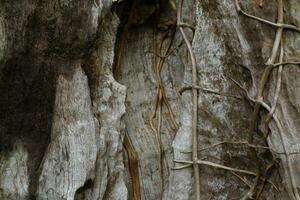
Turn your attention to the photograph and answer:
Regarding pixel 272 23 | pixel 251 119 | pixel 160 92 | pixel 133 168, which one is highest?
pixel 272 23

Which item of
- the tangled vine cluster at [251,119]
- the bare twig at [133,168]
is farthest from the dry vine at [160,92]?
the bare twig at [133,168]

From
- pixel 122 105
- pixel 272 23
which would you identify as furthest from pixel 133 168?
pixel 272 23

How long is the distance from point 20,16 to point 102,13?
34 cm

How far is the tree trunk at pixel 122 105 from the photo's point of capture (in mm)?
2594

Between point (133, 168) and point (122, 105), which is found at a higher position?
point (122, 105)

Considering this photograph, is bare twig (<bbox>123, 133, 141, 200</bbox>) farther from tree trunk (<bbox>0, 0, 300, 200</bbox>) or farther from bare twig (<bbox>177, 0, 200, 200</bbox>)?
bare twig (<bbox>177, 0, 200, 200</bbox>)

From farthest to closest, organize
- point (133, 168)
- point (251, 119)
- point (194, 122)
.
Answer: point (133, 168) < point (194, 122) < point (251, 119)

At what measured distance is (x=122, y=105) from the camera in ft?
9.02

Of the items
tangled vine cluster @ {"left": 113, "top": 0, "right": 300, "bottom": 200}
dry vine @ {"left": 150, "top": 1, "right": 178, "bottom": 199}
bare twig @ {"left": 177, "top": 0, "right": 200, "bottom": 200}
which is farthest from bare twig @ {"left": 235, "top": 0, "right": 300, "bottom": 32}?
dry vine @ {"left": 150, "top": 1, "right": 178, "bottom": 199}

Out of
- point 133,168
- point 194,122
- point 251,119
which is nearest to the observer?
point 251,119

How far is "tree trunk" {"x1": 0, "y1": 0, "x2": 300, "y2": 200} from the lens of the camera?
8.51ft

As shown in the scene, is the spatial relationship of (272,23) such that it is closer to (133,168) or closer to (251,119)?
(251,119)

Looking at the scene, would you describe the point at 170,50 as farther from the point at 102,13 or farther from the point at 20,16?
the point at 20,16

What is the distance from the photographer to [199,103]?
2783mm
